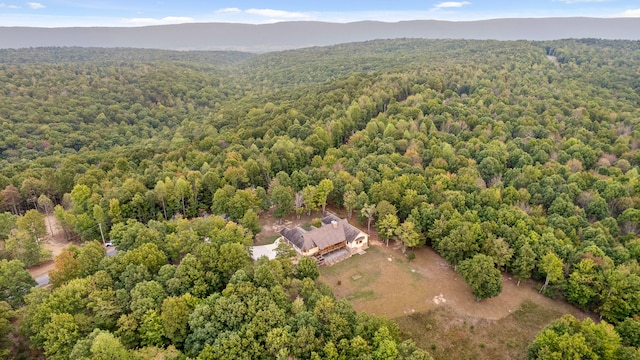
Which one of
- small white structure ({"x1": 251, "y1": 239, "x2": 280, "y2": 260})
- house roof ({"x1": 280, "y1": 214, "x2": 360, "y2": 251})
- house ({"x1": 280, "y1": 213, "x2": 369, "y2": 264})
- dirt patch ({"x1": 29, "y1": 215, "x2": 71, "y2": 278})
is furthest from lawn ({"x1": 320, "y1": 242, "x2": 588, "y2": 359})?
dirt patch ({"x1": 29, "y1": 215, "x2": 71, "y2": 278})

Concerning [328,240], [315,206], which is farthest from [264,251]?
[315,206]

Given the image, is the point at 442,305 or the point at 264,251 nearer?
the point at 442,305

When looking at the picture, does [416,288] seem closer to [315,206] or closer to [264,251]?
[264,251]

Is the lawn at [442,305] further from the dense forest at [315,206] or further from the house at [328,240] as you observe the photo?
the dense forest at [315,206]

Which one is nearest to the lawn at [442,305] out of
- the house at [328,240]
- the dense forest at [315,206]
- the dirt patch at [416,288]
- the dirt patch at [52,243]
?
the dirt patch at [416,288]

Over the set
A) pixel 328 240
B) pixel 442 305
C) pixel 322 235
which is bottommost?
pixel 442 305

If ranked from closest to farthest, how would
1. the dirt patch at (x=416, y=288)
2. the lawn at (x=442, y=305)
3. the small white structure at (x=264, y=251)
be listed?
1. the lawn at (x=442, y=305)
2. the dirt patch at (x=416, y=288)
3. the small white structure at (x=264, y=251)

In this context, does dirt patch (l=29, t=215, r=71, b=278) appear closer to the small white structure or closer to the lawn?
the small white structure
